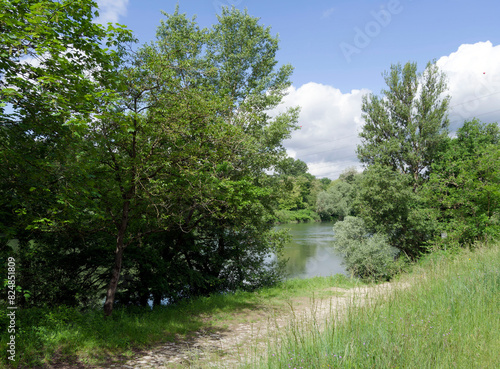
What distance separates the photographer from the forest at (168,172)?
508 centimetres

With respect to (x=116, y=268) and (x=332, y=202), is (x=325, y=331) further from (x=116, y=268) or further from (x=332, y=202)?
(x=332, y=202)

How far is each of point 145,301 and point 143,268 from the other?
44.8 inches

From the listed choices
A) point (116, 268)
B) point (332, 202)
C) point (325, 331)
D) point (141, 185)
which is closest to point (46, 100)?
point (141, 185)

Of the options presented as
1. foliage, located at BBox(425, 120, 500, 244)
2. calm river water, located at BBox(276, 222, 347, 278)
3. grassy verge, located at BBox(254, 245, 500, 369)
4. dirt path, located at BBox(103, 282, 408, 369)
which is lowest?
calm river water, located at BBox(276, 222, 347, 278)

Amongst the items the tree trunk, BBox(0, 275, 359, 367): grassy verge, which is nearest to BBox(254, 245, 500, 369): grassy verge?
BBox(0, 275, 359, 367): grassy verge

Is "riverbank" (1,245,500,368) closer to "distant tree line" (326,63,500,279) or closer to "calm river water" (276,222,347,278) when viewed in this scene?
"distant tree line" (326,63,500,279)

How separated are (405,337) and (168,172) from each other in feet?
18.6

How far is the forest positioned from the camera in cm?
508

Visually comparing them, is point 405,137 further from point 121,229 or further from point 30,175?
point 30,175

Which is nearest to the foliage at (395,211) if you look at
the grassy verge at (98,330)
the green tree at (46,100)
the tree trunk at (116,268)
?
the grassy verge at (98,330)

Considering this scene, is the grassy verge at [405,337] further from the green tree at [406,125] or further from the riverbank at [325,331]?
the green tree at [406,125]

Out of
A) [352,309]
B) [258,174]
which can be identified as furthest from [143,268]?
[352,309]

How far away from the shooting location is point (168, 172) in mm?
7160

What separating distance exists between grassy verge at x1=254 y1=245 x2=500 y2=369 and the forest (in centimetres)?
393
